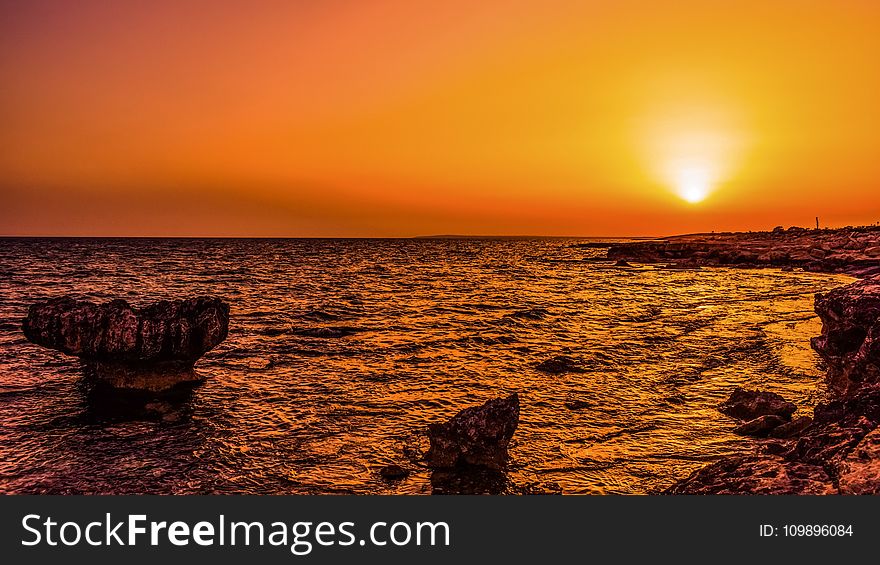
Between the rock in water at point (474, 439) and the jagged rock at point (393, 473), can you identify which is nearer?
the jagged rock at point (393, 473)

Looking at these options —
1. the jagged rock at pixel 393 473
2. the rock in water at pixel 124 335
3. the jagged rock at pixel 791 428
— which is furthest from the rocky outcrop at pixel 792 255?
the rock in water at pixel 124 335

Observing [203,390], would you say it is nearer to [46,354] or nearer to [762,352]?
[46,354]

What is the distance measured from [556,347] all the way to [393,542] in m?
19.0

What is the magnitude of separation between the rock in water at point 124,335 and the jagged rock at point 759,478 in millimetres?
13751

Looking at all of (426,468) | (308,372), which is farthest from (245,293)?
(426,468)

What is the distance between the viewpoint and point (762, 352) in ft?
69.3

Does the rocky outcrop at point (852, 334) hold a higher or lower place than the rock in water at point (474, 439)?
higher

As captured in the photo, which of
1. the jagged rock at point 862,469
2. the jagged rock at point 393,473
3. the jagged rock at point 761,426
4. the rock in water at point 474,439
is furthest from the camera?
the jagged rock at point 761,426

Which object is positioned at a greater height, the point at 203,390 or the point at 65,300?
the point at 65,300

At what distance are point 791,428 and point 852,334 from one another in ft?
11.9

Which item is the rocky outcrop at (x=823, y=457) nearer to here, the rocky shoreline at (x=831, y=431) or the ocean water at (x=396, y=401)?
the rocky shoreline at (x=831, y=431)

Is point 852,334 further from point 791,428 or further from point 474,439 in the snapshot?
point 474,439

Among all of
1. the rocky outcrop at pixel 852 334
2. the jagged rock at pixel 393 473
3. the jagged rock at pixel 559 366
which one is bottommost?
the jagged rock at pixel 393 473

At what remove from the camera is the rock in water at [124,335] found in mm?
14953
